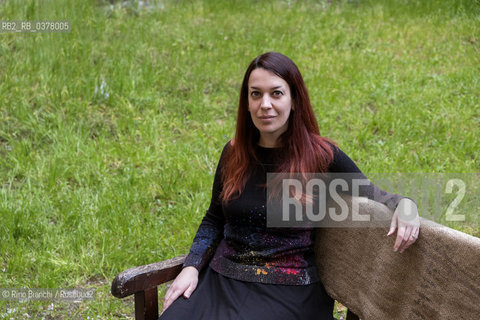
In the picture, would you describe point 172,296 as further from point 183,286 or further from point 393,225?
point 393,225

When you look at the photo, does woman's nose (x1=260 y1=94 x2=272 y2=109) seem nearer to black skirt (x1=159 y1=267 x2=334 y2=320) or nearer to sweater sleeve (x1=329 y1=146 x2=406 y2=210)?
sweater sleeve (x1=329 y1=146 x2=406 y2=210)

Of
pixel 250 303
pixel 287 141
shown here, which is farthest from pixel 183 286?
pixel 287 141

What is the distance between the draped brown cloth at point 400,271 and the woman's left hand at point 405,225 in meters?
0.03

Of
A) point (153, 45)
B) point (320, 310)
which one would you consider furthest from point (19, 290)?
point (153, 45)

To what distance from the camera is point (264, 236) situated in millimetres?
2387

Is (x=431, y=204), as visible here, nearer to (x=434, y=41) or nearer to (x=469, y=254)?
(x=469, y=254)

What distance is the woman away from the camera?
90.9 inches

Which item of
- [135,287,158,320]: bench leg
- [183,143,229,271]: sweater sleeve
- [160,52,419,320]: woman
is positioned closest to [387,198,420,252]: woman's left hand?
[160,52,419,320]: woman

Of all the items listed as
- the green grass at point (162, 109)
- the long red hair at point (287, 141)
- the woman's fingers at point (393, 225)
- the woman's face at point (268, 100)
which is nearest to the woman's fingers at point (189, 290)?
the long red hair at point (287, 141)

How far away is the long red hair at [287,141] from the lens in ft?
7.85

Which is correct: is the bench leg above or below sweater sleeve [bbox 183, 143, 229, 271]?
below

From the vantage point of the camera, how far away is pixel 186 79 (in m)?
6.37

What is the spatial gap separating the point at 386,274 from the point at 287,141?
0.76 metres

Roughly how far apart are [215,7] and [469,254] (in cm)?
689
